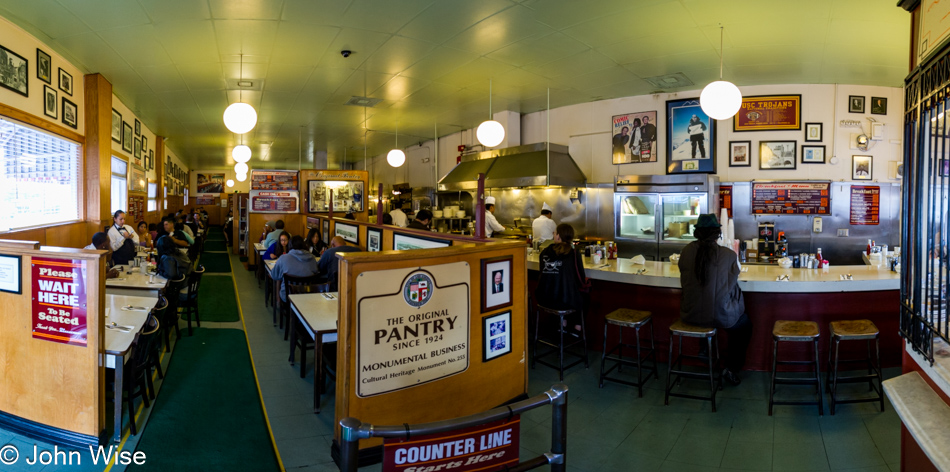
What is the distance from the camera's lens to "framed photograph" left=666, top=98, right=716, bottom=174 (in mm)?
6684

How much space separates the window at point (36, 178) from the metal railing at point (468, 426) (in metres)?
5.49

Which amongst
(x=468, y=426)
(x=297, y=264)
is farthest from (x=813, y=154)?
(x=468, y=426)

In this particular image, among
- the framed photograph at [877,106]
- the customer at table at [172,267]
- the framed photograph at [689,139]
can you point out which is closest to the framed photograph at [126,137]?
the customer at table at [172,267]

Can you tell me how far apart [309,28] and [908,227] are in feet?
16.2

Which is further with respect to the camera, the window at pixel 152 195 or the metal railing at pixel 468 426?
the window at pixel 152 195

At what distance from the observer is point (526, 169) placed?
24.8 ft

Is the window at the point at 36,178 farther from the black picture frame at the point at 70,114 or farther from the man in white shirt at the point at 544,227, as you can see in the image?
the man in white shirt at the point at 544,227

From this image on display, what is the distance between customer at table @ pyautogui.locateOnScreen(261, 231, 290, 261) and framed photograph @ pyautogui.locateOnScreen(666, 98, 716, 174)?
5.91m

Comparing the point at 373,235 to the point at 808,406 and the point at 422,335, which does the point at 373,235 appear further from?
the point at 808,406

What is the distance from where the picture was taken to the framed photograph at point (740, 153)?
6531 mm

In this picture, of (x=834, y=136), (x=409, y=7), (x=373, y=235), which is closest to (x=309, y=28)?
(x=409, y=7)

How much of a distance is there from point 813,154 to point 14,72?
9357mm

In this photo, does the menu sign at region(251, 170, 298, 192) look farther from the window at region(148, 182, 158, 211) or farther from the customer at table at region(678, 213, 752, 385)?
the customer at table at region(678, 213, 752, 385)

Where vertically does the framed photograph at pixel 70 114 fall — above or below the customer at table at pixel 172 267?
above
